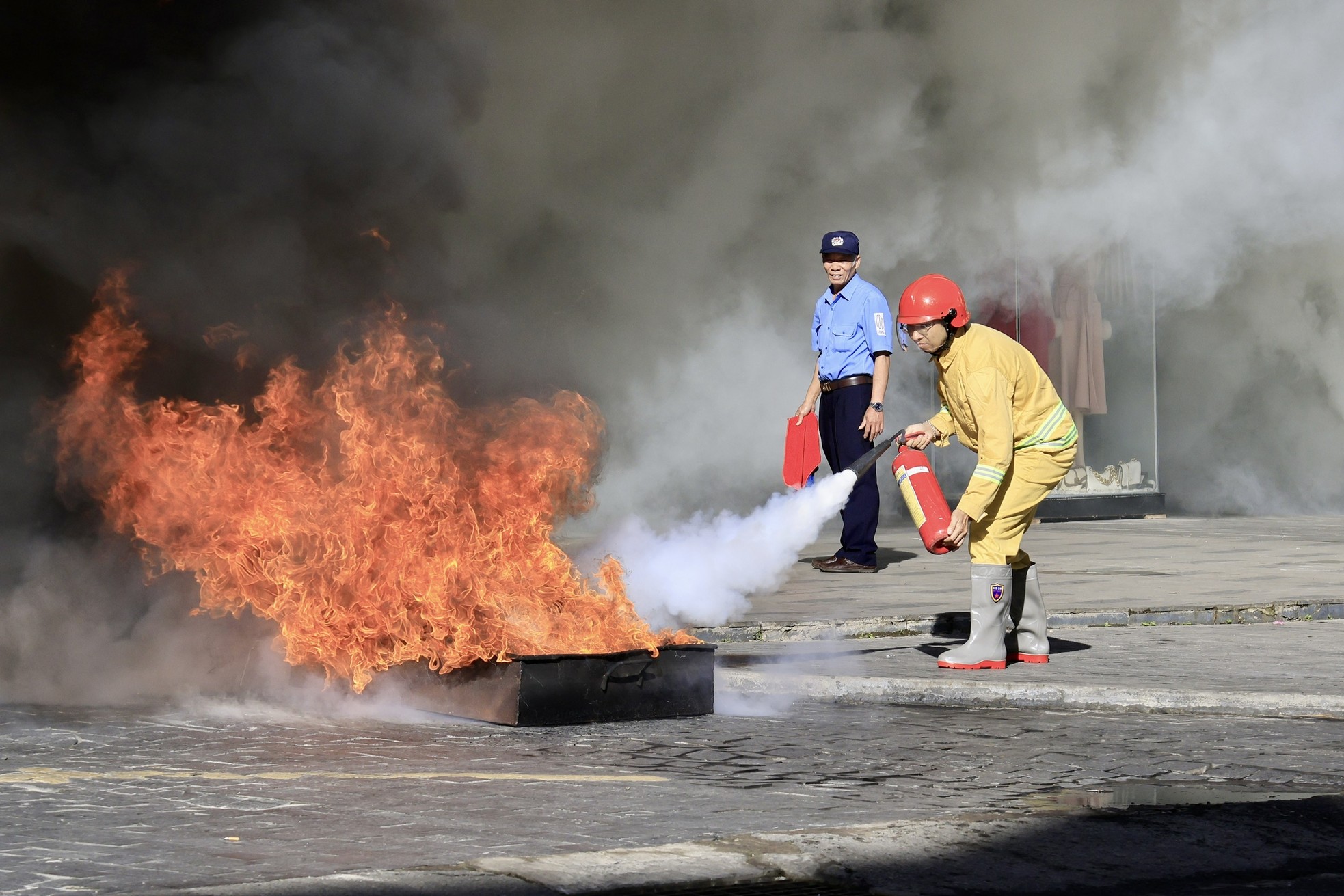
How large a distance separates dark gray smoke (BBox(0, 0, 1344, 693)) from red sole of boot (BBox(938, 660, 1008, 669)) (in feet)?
7.55

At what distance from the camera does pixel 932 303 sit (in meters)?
6.84

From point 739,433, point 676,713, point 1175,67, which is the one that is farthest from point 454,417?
point 1175,67

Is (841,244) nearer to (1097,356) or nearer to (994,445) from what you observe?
(994,445)

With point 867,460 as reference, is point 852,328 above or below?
above

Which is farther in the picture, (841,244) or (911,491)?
(841,244)

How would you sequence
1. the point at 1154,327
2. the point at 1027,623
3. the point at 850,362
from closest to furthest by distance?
1. the point at 1027,623
2. the point at 850,362
3. the point at 1154,327

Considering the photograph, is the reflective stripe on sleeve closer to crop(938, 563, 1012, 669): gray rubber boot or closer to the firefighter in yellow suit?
the firefighter in yellow suit

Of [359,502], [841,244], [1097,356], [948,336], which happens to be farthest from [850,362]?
[1097,356]

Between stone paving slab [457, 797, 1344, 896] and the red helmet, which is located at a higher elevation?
the red helmet

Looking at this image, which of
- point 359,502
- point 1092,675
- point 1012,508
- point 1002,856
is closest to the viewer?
point 1002,856

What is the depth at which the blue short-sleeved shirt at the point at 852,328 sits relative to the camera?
9.88 m

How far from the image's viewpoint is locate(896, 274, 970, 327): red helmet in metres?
6.85

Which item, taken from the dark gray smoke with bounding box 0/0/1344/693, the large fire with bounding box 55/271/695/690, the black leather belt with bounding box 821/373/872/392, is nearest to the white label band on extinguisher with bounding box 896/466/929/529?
the large fire with bounding box 55/271/695/690

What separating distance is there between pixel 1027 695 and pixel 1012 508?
91 cm
